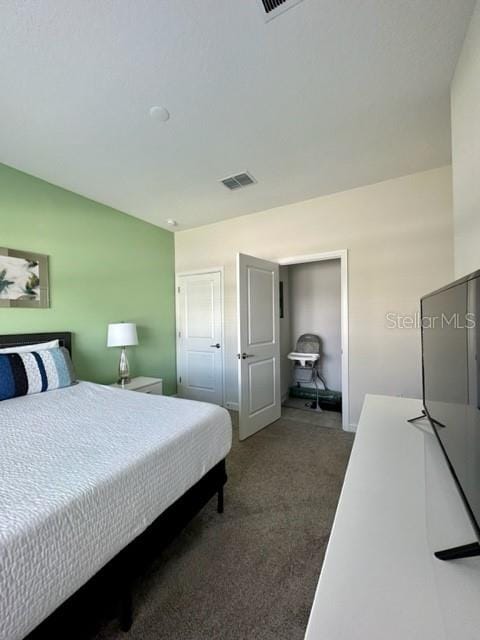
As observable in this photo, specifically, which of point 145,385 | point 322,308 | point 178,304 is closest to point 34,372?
point 145,385

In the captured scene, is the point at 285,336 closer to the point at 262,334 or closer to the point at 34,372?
the point at 262,334

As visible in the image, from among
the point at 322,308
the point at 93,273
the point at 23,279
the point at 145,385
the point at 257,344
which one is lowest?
the point at 145,385

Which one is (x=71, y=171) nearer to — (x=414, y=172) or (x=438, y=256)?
(x=414, y=172)

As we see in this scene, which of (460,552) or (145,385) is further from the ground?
(460,552)

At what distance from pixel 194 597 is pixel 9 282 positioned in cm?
275

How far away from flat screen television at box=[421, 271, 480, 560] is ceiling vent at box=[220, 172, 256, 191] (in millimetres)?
2134

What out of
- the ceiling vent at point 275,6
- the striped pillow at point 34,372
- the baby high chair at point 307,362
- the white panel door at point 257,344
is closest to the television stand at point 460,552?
the ceiling vent at point 275,6

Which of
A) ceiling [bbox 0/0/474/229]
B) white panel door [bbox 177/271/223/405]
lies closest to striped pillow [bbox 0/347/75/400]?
ceiling [bbox 0/0/474/229]

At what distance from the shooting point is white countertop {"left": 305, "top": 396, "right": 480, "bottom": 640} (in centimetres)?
55

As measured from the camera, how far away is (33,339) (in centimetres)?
254

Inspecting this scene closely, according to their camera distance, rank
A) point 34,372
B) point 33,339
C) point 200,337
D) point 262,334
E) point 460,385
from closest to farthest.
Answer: point 460,385 → point 34,372 → point 33,339 → point 262,334 → point 200,337

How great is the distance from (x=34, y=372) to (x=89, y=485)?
5.31 feet

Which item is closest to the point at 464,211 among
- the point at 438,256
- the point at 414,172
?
the point at 438,256

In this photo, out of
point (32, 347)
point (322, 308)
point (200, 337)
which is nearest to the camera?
point (32, 347)
